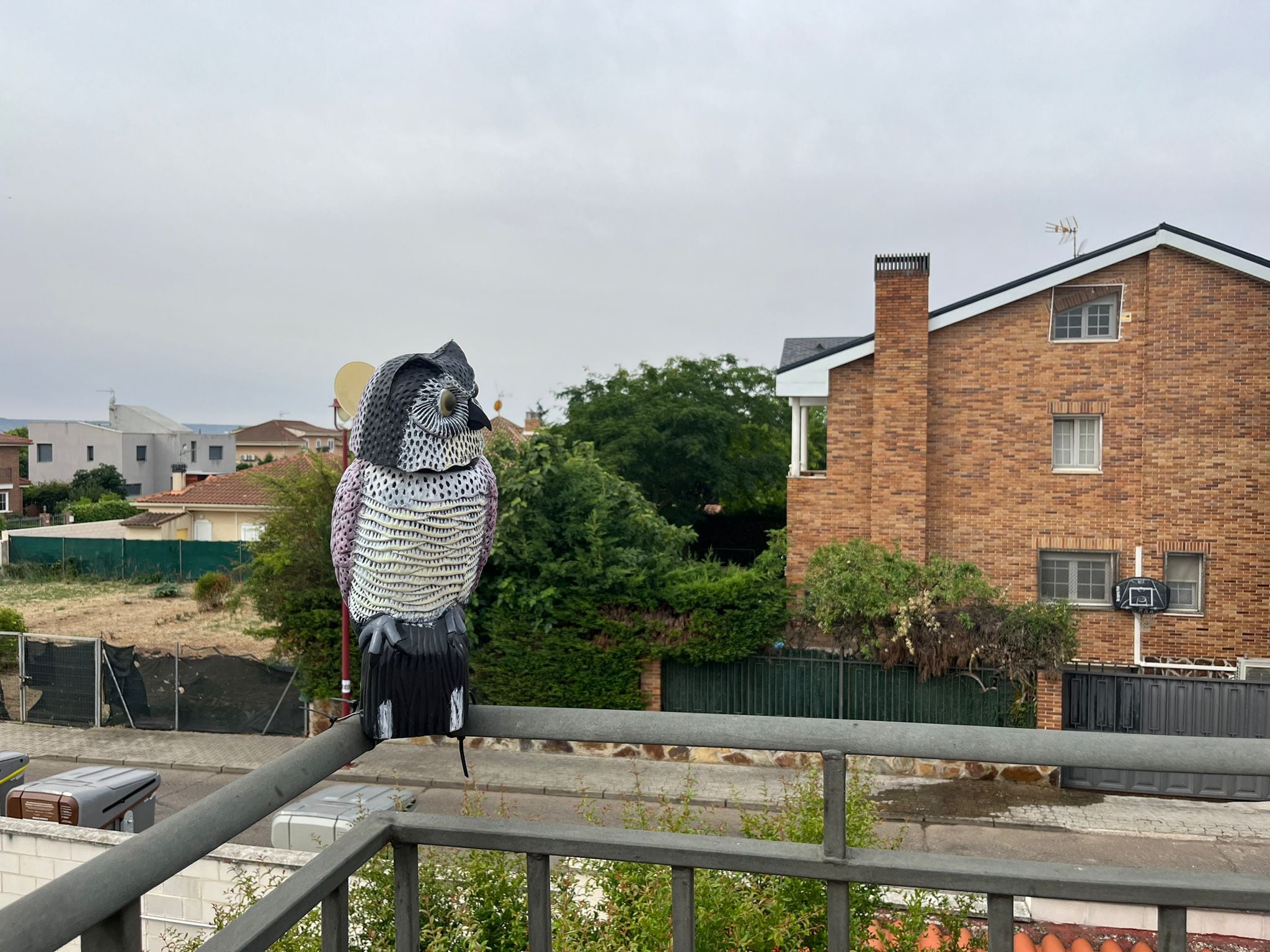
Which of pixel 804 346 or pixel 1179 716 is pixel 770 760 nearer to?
pixel 1179 716

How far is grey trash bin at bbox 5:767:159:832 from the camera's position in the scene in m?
8.73

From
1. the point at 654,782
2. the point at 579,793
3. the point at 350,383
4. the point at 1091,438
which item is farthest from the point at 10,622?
the point at 1091,438

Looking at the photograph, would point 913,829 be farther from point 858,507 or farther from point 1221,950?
point 858,507

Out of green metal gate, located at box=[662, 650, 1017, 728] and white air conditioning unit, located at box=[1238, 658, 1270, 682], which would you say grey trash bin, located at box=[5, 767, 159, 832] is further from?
white air conditioning unit, located at box=[1238, 658, 1270, 682]

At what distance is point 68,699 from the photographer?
51.8 feet

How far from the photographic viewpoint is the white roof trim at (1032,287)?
1666 cm

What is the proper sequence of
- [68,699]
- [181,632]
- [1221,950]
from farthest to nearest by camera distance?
[181,632] < [68,699] < [1221,950]

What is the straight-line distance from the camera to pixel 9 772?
1006cm

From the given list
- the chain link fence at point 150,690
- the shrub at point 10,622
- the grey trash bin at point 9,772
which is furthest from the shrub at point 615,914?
the shrub at point 10,622

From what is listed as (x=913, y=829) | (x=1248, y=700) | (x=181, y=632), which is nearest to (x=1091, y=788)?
(x=1248, y=700)

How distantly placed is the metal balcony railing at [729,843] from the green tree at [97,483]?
2143 inches

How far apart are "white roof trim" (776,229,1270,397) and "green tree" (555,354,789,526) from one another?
29.1 ft

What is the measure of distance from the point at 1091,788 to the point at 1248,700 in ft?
7.83

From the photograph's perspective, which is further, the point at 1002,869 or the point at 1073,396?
the point at 1073,396
